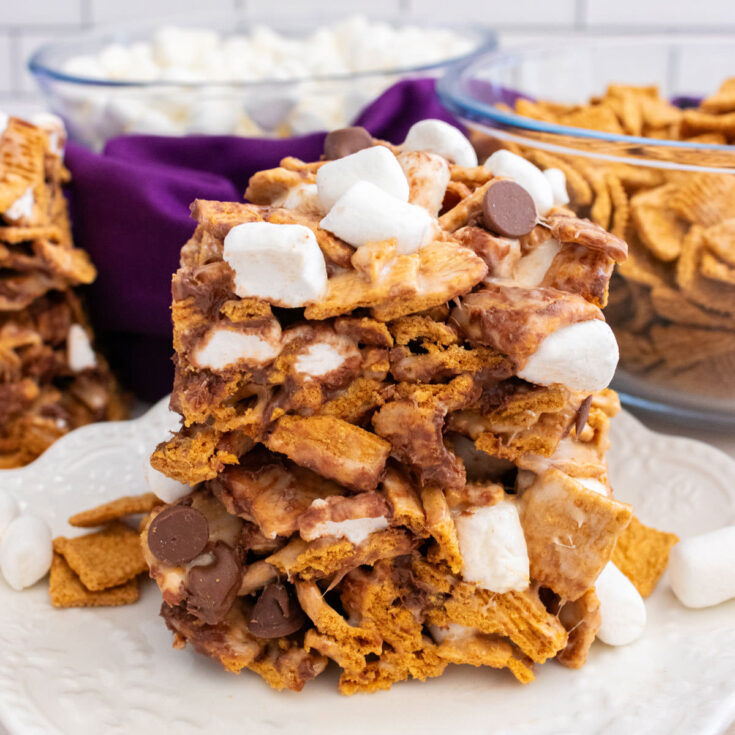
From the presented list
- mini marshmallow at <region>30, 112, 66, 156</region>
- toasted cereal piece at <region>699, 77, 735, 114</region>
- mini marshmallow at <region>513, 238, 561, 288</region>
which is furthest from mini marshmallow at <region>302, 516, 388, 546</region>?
toasted cereal piece at <region>699, 77, 735, 114</region>

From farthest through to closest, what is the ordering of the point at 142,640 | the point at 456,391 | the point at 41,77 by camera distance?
the point at 41,77
the point at 142,640
the point at 456,391

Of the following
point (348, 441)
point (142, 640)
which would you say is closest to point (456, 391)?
point (348, 441)

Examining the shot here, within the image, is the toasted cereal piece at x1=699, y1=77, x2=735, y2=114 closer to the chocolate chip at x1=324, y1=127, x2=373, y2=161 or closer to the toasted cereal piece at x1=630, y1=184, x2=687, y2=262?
the toasted cereal piece at x1=630, y1=184, x2=687, y2=262

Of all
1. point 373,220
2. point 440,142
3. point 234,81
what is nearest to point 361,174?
point 373,220

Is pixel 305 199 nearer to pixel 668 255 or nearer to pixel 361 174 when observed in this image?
pixel 361 174

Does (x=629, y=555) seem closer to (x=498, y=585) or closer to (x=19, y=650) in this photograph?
(x=498, y=585)

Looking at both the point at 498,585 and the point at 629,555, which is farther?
the point at 629,555
